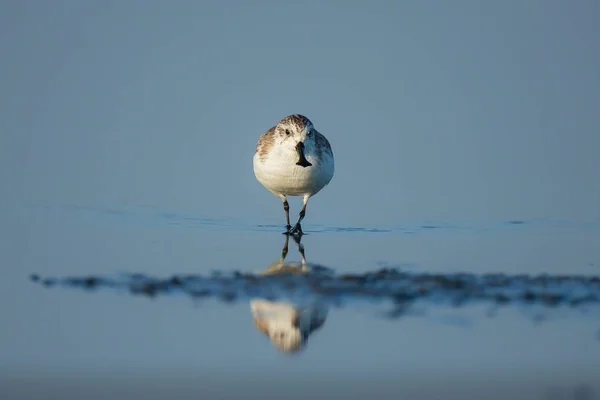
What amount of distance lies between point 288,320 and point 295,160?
18.1 ft

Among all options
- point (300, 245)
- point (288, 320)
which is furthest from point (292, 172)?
point (288, 320)

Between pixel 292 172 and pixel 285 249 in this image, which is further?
pixel 292 172

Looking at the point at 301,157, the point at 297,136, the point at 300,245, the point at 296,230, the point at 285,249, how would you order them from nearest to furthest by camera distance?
the point at 285,249
the point at 300,245
the point at 301,157
the point at 297,136
the point at 296,230

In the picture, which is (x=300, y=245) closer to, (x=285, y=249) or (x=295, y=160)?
(x=285, y=249)

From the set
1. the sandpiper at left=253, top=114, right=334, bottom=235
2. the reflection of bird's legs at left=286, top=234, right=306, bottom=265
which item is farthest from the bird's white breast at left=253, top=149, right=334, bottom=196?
the reflection of bird's legs at left=286, top=234, right=306, bottom=265

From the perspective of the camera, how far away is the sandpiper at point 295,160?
43.8 ft

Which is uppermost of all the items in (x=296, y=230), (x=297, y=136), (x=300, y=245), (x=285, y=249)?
(x=297, y=136)

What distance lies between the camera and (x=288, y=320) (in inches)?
315

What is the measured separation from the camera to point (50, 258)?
35.4 ft

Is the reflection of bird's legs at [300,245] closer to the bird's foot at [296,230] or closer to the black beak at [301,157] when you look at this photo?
the bird's foot at [296,230]

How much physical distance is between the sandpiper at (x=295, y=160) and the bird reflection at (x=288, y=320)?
4878 mm

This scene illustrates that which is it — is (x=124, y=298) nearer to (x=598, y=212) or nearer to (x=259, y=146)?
(x=259, y=146)

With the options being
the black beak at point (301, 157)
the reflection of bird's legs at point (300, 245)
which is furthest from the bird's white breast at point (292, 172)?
the reflection of bird's legs at point (300, 245)

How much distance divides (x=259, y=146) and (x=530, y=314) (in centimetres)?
659
